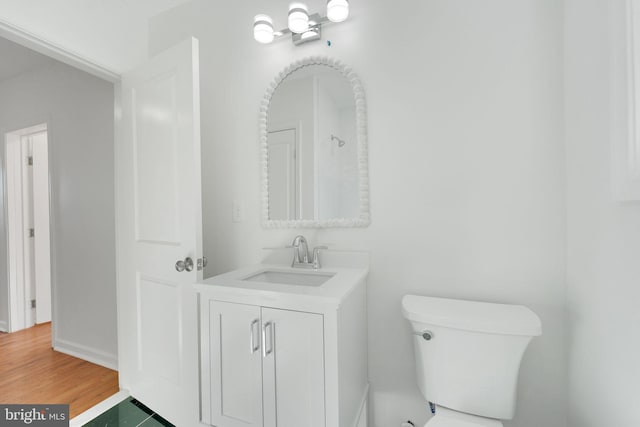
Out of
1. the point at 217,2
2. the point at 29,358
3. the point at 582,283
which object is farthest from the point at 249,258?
the point at 29,358

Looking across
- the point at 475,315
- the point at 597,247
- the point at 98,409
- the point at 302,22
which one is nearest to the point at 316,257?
the point at 475,315

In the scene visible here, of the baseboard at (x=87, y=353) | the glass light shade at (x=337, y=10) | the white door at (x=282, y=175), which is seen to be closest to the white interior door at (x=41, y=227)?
the baseboard at (x=87, y=353)

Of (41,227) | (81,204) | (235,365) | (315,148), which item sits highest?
(315,148)

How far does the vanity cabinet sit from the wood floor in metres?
1.17

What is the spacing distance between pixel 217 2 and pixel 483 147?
180 cm

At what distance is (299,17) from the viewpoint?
4.25 ft

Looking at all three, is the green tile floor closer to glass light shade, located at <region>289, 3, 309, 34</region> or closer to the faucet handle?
the faucet handle

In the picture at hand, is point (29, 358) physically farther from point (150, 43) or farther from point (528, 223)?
point (528, 223)

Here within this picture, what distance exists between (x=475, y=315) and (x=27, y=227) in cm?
401

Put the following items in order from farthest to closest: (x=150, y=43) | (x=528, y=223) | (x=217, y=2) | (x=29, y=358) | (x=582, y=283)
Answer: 1. (x=29, y=358)
2. (x=150, y=43)
3. (x=217, y=2)
4. (x=528, y=223)
5. (x=582, y=283)

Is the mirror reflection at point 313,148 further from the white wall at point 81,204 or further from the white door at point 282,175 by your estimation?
the white wall at point 81,204

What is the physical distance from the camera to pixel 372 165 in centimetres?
134

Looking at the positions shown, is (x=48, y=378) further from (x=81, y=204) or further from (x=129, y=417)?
(x=81, y=204)

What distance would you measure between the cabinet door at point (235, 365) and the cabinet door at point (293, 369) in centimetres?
5
